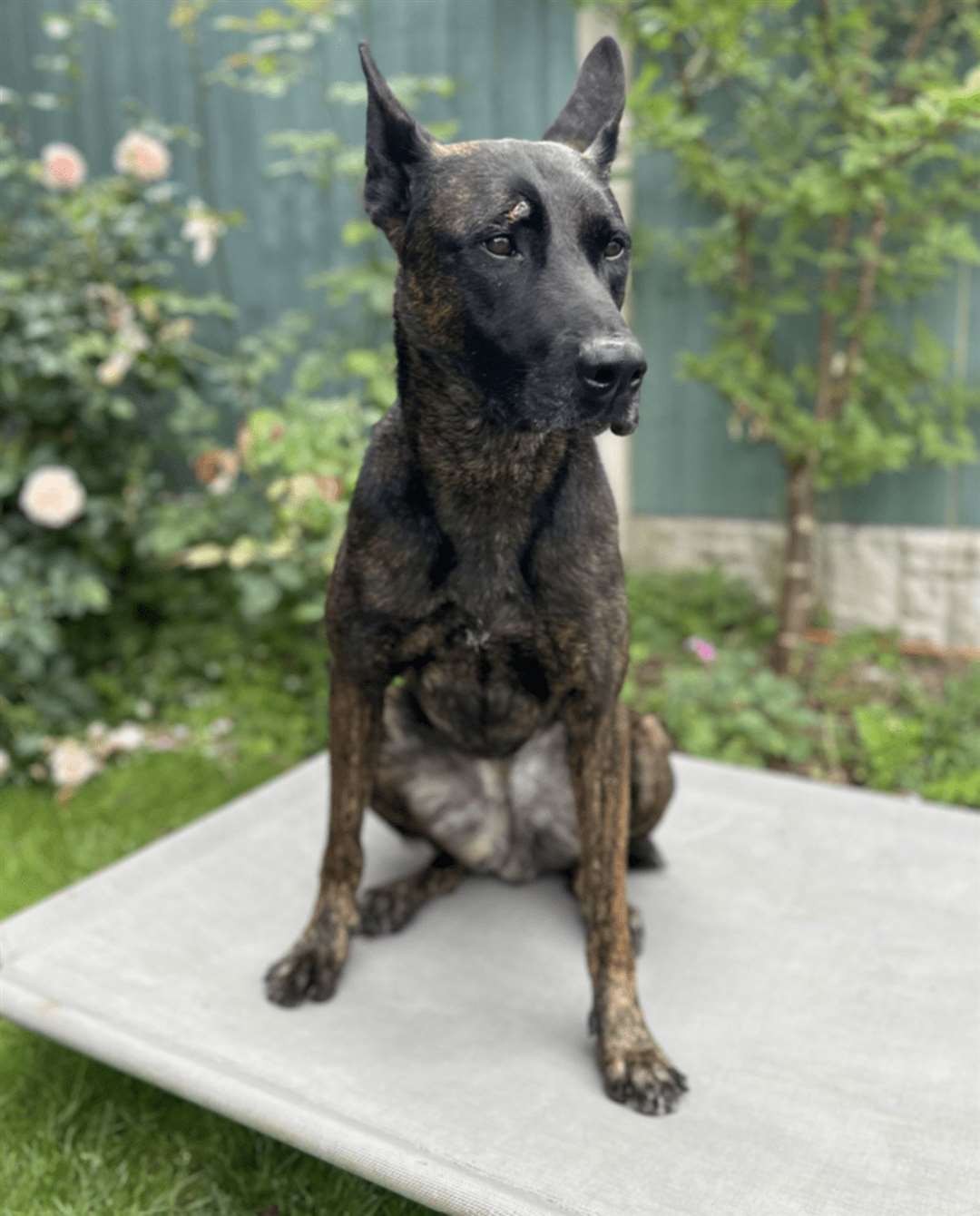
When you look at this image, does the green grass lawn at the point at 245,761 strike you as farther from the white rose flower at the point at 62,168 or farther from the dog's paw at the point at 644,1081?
the white rose flower at the point at 62,168

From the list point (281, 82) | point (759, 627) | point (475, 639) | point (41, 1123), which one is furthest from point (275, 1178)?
point (281, 82)

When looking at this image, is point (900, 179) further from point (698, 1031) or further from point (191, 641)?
point (191, 641)

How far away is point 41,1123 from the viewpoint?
6.34 ft

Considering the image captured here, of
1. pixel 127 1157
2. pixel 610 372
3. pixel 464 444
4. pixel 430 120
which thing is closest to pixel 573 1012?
pixel 127 1157

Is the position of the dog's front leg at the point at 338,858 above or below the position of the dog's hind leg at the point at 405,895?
above

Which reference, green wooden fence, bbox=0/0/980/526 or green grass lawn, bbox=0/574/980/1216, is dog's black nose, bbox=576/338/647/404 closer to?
green grass lawn, bbox=0/574/980/1216

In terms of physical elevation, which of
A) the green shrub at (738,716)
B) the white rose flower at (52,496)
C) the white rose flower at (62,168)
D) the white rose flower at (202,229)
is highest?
the white rose flower at (62,168)

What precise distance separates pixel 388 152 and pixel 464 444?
414 mm

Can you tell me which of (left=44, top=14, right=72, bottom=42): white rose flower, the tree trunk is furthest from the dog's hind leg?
(left=44, top=14, right=72, bottom=42): white rose flower

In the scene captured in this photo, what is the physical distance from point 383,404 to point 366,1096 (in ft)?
7.02

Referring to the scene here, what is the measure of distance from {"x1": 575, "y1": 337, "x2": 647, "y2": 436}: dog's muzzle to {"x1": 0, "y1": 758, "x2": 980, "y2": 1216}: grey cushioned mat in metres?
1.03

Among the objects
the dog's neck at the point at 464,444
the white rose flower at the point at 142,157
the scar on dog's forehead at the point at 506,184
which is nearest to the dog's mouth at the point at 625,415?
the dog's neck at the point at 464,444

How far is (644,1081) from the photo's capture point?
5.48ft

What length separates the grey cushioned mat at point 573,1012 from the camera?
1.52 metres
